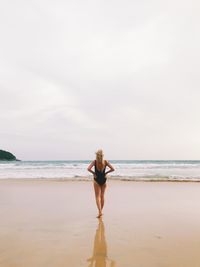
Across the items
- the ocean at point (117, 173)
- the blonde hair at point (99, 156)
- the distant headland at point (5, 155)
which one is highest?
the distant headland at point (5, 155)

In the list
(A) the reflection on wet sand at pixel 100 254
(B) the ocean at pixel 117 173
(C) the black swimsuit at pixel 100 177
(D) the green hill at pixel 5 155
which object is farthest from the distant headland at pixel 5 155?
(A) the reflection on wet sand at pixel 100 254

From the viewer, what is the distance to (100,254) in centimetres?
437

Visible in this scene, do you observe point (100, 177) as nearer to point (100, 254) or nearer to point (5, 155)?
point (100, 254)

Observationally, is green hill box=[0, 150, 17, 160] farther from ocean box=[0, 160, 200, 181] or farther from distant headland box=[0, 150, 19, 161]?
ocean box=[0, 160, 200, 181]

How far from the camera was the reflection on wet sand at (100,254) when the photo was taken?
3959mm

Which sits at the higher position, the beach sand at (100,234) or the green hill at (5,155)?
the green hill at (5,155)

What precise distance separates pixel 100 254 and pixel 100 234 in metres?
1.17

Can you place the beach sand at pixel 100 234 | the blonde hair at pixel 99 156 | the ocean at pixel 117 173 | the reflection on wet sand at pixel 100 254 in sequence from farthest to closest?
the ocean at pixel 117 173, the blonde hair at pixel 99 156, the beach sand at pixel 100 234, the reflection on wet sand at pixel 100 254

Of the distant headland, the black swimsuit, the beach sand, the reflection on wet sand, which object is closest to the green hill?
the distant headland

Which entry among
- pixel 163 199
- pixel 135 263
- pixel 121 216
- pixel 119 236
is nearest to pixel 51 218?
pixel 121 216

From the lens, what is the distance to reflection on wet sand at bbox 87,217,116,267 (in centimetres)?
396

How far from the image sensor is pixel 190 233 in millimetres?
5590

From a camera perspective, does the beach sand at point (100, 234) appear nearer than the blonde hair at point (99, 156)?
Yes

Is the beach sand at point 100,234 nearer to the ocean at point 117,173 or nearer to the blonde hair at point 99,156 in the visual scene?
the blonde hair at point 99,156
